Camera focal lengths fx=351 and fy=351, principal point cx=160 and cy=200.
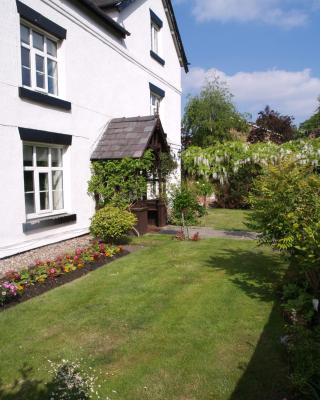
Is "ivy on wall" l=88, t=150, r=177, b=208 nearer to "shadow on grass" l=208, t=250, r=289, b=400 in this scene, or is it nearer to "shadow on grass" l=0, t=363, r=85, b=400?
"shadow on grass" l=208, t=250, r=289, b=400

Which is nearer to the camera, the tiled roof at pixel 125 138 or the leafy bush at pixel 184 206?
the tiled roof at pixel 125 138

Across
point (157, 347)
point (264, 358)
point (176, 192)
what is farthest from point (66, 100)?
point (264, 358)

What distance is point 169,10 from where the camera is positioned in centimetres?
1627

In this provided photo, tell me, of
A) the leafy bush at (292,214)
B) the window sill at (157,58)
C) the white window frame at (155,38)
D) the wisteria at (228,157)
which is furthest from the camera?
the wisteria at (228,157)

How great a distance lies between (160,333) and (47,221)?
5.24 meters

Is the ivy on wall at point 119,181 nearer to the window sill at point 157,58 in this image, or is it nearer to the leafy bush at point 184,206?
the leafy bush at point 184,206

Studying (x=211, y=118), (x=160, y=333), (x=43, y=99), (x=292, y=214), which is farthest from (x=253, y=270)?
(x=211, y=118)

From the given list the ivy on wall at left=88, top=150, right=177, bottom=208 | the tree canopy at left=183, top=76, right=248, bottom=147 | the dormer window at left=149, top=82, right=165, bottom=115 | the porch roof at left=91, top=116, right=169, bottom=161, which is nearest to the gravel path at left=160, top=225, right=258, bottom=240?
the ivy on wall at left=88, top=150, right=177, bottom=208

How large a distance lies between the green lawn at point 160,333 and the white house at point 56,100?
2759mm

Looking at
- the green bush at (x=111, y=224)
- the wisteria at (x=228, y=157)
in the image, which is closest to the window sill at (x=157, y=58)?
the wisteria at (x=228, y=157)

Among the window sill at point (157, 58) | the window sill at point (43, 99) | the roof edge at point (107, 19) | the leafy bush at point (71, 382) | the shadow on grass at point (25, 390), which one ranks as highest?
the window sill at point (157, 58)

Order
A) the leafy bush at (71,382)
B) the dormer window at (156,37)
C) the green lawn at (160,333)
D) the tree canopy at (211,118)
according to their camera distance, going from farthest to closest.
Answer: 1. the tree canopy at (211,118)
2. the dormer window at (156,37)
3. the green lawn at (160,333)
4. the leafy bush at (71,382)

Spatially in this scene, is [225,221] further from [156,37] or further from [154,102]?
[156,37]

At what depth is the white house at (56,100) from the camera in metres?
7.61
